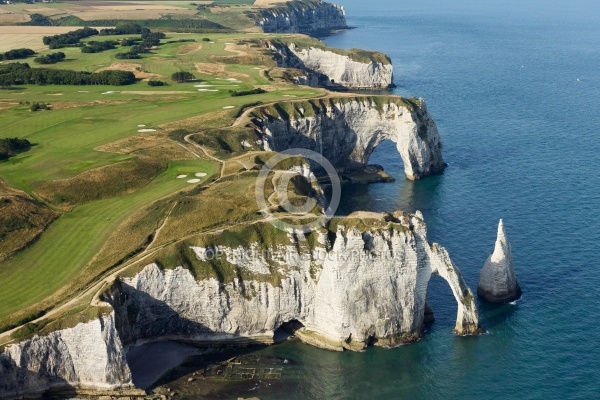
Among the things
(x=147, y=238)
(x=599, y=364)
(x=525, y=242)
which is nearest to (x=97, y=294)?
(x=147, y=238)

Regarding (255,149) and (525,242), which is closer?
(525,242)

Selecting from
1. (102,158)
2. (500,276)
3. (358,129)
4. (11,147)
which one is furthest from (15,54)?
(500,276)

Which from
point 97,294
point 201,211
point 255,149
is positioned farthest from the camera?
point 255,149

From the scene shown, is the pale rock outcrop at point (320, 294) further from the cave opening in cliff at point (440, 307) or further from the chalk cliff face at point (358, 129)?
the chalk cliff face at point (358, 129)

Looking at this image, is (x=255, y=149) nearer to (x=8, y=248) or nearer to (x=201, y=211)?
(x=201, y=211)

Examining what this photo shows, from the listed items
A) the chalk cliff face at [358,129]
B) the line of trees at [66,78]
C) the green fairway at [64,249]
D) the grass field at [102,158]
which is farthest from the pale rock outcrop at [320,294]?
the line of trees at [66,78]

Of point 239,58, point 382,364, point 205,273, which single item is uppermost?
point 239,58

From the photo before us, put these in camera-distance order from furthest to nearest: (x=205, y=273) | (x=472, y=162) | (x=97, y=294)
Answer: (x=472, y=162), (x=205, y=273), (x=97, y=294)
